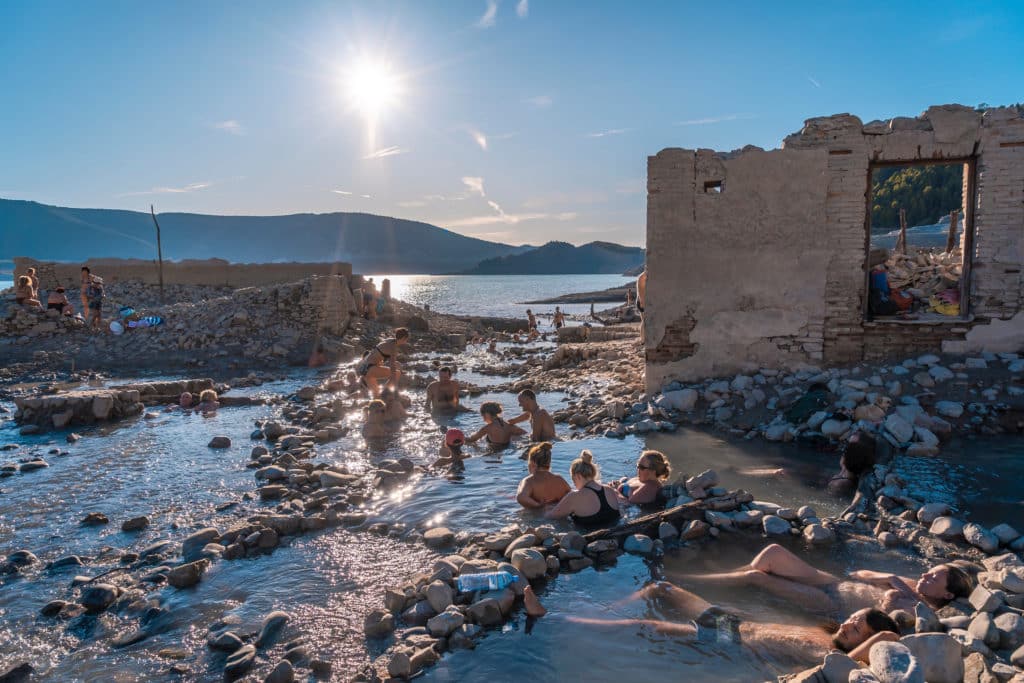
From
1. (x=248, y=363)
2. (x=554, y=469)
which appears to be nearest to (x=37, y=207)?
(x=248, y=363)

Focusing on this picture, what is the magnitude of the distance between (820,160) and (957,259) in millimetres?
5744

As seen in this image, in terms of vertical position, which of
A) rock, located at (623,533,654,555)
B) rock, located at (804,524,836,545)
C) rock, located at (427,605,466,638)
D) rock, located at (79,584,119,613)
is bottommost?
rock, located at (79,584,119,613)

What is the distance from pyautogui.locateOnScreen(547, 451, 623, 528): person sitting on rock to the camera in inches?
221

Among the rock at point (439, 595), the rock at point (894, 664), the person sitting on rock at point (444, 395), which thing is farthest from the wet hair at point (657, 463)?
the person sitting on rock at point (444, 395)

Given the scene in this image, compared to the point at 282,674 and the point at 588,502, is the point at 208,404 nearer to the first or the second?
the point at 588,502

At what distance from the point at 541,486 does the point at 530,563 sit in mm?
1520

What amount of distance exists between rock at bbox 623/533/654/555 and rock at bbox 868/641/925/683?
204 cm

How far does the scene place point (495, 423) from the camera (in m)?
8.91

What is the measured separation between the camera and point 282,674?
3.58m

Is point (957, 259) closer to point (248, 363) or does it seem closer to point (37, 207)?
point (248, 363)

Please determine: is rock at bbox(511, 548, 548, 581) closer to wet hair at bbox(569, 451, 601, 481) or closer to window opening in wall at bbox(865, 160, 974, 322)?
wet hair at bbox(569, 451, 601, 481)

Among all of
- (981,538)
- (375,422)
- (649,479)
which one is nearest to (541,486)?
(649,479)

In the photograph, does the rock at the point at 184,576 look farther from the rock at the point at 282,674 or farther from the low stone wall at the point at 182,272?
the low stone wall at the point at 182,272

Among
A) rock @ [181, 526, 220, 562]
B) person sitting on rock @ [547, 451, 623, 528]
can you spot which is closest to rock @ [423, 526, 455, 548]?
person sitting on rock @ [547, 451, 623, 528]
